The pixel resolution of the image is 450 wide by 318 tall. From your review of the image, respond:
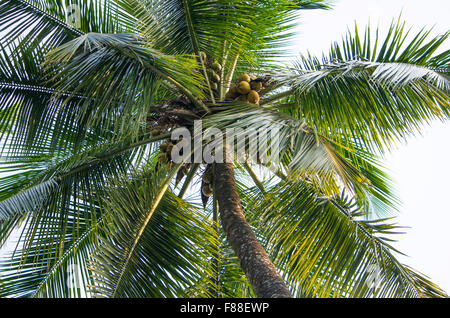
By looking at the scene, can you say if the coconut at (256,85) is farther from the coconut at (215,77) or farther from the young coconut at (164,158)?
the young coconut at (164,158)

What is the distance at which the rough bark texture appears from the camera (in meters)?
3.59

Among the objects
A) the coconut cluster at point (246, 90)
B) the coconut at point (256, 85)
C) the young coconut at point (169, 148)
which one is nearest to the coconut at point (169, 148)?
the young coconut at point (169, 148)

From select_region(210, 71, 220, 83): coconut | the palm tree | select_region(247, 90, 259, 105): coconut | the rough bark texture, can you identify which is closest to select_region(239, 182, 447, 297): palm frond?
the palm tree

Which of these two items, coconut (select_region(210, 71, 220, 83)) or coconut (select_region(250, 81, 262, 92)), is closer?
coconut (select_region(250, 81, 262, 92))

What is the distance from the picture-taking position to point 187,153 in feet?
15.8

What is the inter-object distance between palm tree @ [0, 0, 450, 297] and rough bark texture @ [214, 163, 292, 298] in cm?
1

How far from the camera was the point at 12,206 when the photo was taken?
13.6 feet

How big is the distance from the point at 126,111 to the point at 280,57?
10.0ft

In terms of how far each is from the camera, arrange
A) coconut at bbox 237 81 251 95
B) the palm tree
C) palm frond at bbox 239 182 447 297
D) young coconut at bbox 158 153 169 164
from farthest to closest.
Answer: young coconut at bbox 158 153 169 164 < coconut at bbox 237 81 251 95 < palm frond at bbox 239 182 447 297 < the palm tree

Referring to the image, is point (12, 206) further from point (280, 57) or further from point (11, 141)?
point (280, 57)

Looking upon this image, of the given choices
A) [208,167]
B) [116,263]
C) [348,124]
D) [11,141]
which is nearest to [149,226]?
[116,263]

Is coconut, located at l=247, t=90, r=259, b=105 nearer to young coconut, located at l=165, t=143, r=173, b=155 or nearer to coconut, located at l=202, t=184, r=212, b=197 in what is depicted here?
young coconut, located at l=165, t=143, r=173, b=155

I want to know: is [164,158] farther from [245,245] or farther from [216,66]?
[245,245]

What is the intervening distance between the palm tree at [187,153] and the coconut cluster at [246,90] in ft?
0.05
